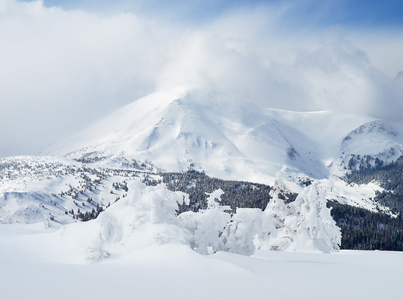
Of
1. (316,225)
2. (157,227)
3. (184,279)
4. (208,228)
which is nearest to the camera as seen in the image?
(184,279)

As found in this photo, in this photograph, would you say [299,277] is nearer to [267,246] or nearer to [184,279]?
[184,279]

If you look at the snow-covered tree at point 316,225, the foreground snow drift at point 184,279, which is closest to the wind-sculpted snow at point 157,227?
the foreground snow drift at point 184,279

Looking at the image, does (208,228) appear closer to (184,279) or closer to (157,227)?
(157,227)

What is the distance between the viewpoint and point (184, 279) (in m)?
13.3

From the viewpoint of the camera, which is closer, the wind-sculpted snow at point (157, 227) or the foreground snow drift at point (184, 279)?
the foreground snow drift at point (184, 279)

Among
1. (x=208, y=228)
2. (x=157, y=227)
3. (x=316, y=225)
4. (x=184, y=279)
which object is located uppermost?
(x=157, y=227)

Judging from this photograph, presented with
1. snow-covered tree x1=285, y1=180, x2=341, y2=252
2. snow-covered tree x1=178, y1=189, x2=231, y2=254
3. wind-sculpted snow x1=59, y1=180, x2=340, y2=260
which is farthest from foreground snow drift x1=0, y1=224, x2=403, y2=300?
snow-covered tree x1=285, y1=180, x2=341, y2=252

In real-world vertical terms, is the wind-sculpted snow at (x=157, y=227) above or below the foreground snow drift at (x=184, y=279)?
above

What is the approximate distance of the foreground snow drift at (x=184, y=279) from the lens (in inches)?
451

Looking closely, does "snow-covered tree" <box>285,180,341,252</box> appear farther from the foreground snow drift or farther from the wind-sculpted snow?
the foreground snow drift

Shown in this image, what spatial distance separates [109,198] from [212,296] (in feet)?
645

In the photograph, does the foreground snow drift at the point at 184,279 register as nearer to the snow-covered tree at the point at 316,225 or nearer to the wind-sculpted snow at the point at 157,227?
the wind-sculpted snow at the point at 157,227

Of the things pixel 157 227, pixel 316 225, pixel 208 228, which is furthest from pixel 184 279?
pixel 316 225

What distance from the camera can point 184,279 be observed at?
523 inches
